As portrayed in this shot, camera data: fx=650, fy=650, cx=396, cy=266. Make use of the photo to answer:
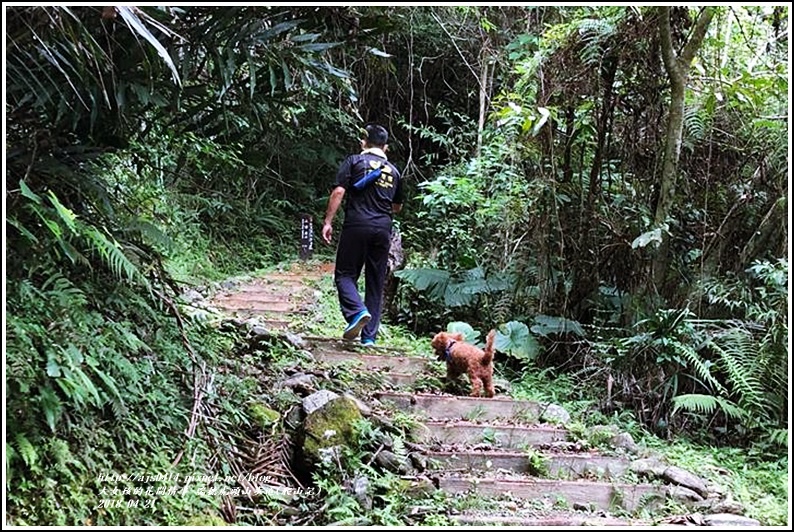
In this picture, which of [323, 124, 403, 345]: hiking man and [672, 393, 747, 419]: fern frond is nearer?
[672, 393, 747, 419]: fern frond

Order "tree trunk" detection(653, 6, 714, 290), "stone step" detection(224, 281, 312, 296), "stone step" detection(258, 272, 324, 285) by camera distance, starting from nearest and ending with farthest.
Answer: "tree trunk" detection(653, 6, 714, 290) < "stone step" detection(224, 281, 312, 296) < "stone step" detection(258, 272, 324, 285)

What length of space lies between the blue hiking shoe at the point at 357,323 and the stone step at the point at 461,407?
2.41 feet

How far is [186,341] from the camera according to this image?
3309mm

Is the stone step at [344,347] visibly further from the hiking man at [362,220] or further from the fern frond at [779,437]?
the fern frond at [779,437]

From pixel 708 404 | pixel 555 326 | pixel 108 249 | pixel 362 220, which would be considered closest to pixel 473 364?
pixel 362 220

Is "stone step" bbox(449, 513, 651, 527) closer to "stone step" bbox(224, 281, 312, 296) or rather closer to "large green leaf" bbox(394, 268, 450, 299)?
"large green leaf" bbox(394, 268, 450, 299)

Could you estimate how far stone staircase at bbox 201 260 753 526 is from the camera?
3145 millimetres

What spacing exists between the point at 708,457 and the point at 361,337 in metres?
2.47

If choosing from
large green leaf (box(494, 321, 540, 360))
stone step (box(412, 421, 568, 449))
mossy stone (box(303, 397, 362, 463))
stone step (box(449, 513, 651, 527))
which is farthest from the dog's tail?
large green leaf (box(494, 321, 540, 360))

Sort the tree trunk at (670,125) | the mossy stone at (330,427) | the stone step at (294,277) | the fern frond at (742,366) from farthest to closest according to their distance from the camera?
the stone step at (294,277)
the tree trunk at (670,125)
the fern frond at (742,366)
the mossy stone at (330,427)

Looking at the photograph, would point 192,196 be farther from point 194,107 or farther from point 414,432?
point 414,432

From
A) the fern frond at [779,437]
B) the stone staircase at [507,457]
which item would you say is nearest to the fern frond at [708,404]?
the fern frond at [779,437]

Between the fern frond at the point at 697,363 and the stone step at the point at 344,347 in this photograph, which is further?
the stone step at the point at 344,347

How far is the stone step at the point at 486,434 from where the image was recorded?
376 centimetres
